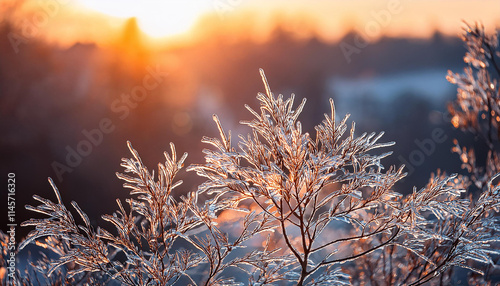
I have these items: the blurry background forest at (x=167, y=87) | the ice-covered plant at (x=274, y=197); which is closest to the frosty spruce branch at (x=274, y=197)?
the ice-covered plant at (x=274, y=197)

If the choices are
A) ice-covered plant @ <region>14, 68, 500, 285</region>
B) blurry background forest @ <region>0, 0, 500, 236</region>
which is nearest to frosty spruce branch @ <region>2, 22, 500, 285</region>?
Result: ice-covered plant @ <region>14, 68, 500, 285</region>

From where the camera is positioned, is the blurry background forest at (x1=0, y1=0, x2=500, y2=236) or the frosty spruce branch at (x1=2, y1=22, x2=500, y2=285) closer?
the frosty spruce branch at (x1=2, y1=22, x2=500, y2=285)

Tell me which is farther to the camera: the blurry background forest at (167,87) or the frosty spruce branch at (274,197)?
the blurry background forest at (167,87)

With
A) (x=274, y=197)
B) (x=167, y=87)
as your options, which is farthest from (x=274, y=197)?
(x=167, y=87)

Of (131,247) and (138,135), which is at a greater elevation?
(138,135)

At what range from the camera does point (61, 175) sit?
11.7 m

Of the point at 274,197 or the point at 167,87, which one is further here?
the point at 167,87

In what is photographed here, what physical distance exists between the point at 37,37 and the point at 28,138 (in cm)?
361

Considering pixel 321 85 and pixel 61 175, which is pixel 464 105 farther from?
pixel 321 85

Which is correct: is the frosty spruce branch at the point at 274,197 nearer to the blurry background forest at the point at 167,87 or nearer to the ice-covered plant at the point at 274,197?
the ice-covered plant at the point at 274,197

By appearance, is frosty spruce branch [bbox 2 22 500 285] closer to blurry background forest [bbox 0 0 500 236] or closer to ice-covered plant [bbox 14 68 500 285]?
ice-covered plant [bbox 14 68 500 285]

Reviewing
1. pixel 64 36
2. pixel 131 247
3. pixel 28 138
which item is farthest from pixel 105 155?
pixel 131 247

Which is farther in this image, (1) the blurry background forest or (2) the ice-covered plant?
(1) the blurry background forest

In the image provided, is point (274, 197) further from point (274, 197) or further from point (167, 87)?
point (167, 87)
